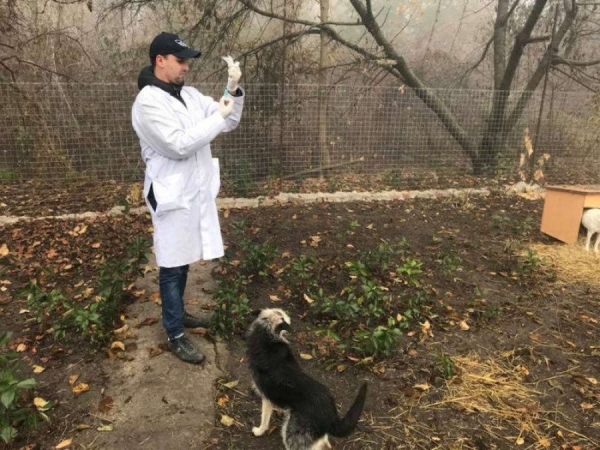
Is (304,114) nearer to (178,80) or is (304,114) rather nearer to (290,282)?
(290,282)

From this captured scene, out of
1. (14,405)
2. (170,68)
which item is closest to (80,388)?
(14,405)

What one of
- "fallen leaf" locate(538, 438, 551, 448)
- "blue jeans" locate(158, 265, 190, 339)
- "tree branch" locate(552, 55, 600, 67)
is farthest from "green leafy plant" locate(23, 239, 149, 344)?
"tree branch" locate(552, 55, 600, 67)

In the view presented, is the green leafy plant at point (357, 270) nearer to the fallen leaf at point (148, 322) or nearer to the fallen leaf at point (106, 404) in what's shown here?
the fallen leaf at point (148, 322)

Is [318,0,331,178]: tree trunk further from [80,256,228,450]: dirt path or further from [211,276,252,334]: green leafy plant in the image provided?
[80,256,228,450]: dirt path

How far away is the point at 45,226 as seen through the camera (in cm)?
562

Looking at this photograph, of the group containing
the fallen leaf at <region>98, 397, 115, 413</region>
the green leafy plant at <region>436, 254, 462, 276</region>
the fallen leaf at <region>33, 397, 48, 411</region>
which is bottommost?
the fallen leaf at <region>98, 397, 115, 413</region>

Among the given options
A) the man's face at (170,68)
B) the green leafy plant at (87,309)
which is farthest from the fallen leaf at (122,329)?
the man's face at (170,68)

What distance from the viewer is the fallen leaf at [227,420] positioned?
273 centimetres

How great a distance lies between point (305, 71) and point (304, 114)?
1.48 metres

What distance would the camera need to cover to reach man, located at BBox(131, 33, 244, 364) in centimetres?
279

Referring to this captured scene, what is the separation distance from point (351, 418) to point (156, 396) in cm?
134

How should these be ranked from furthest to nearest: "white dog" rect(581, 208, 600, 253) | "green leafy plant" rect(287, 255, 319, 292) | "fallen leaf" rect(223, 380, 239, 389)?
"white dog" rect(581, 208, 600, 253) < "green leafy plant" rect(287, 255, 319, 292) < "fallen leaf" rect(223, 380, 239, 389)

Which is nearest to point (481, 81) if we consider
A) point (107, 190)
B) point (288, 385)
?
point (107, 190)

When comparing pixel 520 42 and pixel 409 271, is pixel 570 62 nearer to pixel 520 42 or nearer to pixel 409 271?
pixel 520 42
